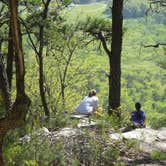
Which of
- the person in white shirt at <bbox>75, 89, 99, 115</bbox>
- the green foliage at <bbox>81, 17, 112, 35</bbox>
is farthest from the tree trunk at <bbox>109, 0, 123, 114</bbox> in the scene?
the green foliage at <bbox>81, 17, 112, 35</bbox>

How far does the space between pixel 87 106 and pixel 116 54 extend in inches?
65.0

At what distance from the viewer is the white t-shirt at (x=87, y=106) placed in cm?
1266

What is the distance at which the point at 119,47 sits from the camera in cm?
1225

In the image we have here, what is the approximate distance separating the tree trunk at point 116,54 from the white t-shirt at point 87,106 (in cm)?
59

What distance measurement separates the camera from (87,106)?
12.8m

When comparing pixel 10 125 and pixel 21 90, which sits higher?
pixel 21 90

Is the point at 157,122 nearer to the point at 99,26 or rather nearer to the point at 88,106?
the point at 99,26

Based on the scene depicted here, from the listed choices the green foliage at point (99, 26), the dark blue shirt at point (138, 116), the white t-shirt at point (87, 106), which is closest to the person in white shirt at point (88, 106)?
the white t-shirt at point (87, 106)

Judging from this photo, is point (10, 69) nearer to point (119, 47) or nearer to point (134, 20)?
point (119, 47)

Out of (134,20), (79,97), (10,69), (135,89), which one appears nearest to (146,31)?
(134,20)

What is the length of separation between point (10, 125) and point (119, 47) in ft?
→ 28.5

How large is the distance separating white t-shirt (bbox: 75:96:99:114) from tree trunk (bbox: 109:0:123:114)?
0.59 m

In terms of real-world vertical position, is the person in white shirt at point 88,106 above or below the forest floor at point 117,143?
below

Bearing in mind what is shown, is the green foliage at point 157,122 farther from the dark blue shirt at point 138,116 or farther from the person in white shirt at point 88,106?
the person in white shirt at point 88,106
